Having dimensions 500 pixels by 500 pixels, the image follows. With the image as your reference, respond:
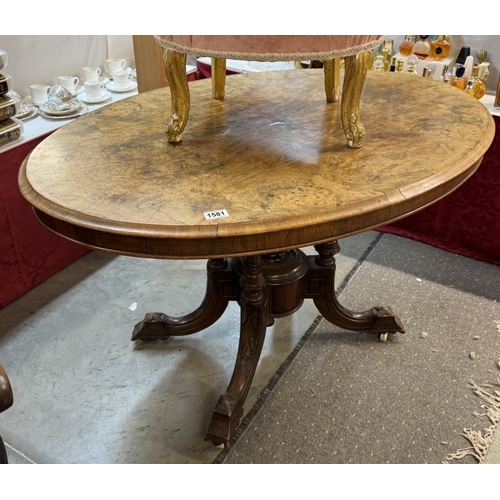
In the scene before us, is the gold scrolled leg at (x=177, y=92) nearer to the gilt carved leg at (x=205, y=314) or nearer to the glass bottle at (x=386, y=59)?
the gilt carved leg at (x=205, y=314)

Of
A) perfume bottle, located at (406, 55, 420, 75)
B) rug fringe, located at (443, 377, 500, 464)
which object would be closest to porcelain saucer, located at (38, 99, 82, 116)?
perfume bottle, located at (406, 55, 420, 75)

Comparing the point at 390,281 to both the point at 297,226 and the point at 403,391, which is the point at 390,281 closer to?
the point at 403,391

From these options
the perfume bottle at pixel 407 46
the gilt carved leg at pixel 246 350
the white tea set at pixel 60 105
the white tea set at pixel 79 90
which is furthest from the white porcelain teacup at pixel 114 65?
the gilt carved leg at pixel 246 350

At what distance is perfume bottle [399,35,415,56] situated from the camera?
94.2 inches

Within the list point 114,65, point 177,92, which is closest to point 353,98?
point 177,92

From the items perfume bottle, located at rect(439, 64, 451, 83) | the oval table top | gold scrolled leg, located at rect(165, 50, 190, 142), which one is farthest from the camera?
perfume bottle, located at rect(439, 64, 451, 83)

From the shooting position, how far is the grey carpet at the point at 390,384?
1479 mm

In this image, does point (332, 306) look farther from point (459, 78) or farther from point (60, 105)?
point (60, 105)

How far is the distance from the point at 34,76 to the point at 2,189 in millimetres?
774

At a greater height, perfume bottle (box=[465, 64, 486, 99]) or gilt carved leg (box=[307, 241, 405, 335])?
perfume bottle (box=[465, 64, 486, 99])

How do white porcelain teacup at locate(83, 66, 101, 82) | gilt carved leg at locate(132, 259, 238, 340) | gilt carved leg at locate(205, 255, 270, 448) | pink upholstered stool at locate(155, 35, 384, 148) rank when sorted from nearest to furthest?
pink upholstered stool at locate(155, 35, 384, 148) → gilt carved leg at locate(205, 255, 270, 448) → gilt carved leg at locate(132, 259, 238, 340) → white porcelain teacup at locate(83, 66, 101, 82)

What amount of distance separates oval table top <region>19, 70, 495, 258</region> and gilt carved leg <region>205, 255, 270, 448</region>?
1.10 ft

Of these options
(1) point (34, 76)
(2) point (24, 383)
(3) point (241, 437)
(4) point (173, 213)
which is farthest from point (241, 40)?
(1) point (34, 76)

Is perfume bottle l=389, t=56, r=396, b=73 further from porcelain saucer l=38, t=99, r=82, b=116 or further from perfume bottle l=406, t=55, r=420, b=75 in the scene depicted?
porcelain saucer l=38, t=99, r=82, b=116
